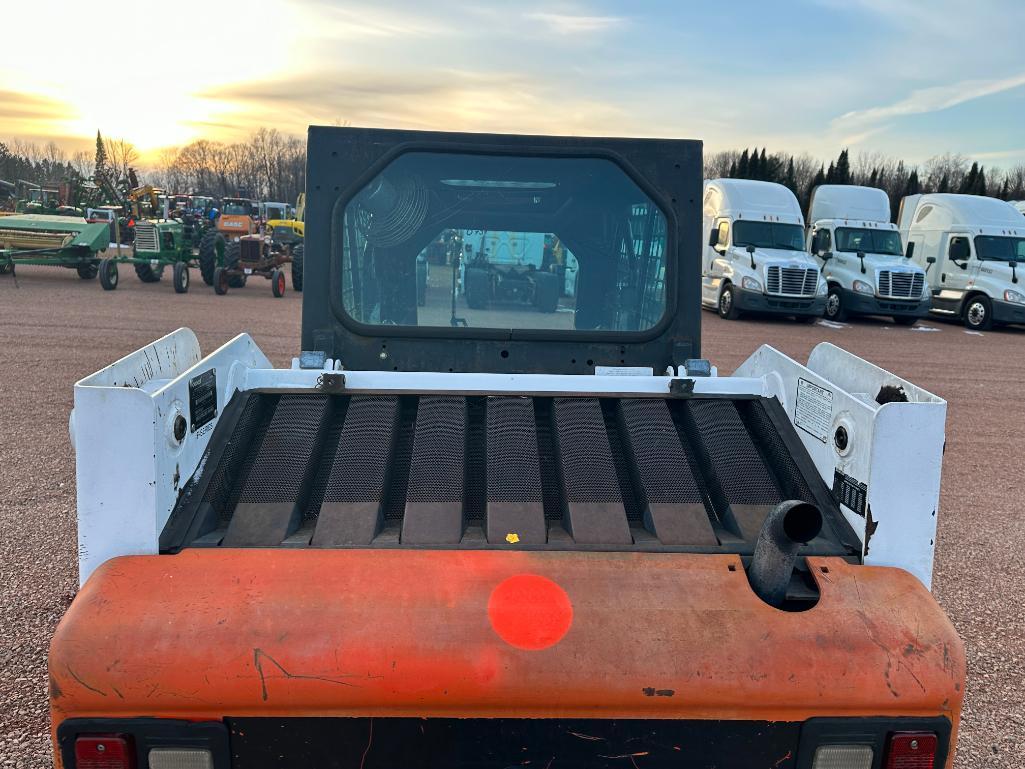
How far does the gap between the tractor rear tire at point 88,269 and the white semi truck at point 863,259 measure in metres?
19.1

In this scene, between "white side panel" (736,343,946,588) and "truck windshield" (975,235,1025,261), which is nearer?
"white side panel" (736,343,946,588)

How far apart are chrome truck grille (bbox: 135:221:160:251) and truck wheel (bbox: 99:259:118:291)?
0.99 meters

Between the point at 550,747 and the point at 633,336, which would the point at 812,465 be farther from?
the point at 550,747

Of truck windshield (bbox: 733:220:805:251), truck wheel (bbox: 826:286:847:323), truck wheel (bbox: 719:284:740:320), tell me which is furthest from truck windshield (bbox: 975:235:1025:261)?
truck wheel (bbox: 719:284:740:320)

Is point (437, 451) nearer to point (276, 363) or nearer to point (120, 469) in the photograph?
point (120, 469)

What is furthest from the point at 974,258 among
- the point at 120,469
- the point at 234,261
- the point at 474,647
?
the point at 120,469

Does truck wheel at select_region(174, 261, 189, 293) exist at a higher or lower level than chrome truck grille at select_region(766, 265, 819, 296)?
lower

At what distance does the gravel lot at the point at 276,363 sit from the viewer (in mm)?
3598

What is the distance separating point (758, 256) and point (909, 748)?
18.4 meters

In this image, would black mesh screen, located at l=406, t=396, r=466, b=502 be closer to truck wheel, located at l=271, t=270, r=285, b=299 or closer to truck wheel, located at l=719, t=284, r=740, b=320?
truck wheel, located at l=719, t=284, r=740, b=320

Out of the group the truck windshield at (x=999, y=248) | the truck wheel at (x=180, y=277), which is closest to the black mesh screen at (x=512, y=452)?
the truck wheel at (x=180, y=277)

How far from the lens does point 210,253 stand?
20.6 m

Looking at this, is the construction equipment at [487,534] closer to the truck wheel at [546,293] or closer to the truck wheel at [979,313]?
the truck wheel at [546,293]

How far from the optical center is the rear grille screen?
2.10m
